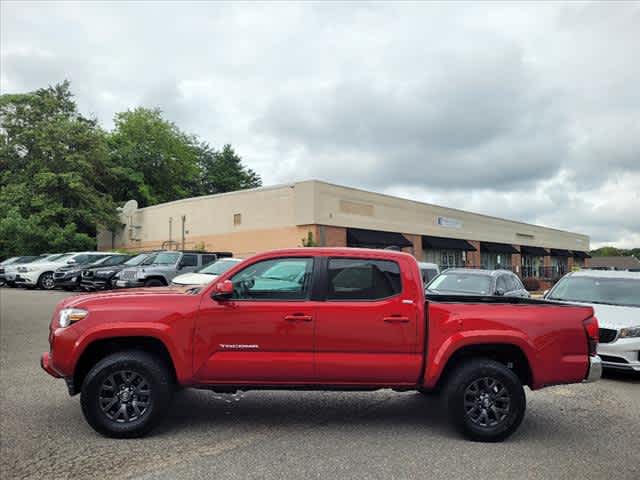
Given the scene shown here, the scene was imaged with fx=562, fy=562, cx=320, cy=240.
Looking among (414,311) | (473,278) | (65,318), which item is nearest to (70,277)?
(473,278)

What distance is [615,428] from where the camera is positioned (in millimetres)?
5859

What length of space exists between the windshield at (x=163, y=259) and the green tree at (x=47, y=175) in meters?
21.9

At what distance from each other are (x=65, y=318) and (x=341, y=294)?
8.76ft

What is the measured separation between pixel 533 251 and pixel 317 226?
113ft

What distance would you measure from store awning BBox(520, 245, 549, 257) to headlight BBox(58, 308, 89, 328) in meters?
55.3

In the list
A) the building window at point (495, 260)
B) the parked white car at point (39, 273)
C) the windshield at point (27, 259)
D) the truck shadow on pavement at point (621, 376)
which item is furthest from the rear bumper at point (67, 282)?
the building window at point (495, 260)

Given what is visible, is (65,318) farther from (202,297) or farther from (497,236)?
(497,236)

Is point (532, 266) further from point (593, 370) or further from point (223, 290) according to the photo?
point (223, 290)

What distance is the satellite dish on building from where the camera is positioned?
45156 millimetres

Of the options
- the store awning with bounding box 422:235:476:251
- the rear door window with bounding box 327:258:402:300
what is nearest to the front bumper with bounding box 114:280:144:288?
the rear door window with bounding box 327:258:402:300

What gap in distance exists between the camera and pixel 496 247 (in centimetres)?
5034

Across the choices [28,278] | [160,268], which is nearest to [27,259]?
[28,278]

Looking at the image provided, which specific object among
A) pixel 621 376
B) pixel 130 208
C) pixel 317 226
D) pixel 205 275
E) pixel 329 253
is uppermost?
pixel 130 208

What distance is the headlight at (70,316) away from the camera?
5.35 m
